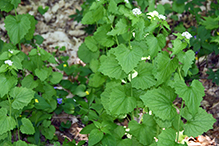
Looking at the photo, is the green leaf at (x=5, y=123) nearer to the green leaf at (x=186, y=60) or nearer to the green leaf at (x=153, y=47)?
the green leaf at (x=153, y=47)

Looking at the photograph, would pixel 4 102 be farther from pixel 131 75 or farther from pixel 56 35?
pixel 56 35

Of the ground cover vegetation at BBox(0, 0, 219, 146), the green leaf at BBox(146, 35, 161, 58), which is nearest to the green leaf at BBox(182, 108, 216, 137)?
the ground cover vegetation at BBox(0, 0, 219, 146)

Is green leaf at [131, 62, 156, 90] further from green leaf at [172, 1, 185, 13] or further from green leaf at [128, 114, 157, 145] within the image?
green leaf at [172, 1, 185, 13]

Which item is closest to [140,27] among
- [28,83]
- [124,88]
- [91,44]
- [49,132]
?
[124,88]

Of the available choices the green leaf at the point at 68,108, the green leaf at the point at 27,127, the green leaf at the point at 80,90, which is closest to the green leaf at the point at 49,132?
the green leaf at the point at 68,108

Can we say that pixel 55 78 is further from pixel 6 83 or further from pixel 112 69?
pixel 112 69

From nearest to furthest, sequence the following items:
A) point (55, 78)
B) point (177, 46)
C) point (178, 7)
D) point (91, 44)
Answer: point (177, 46) < point (55, 78) < point (91, 44) < point (178, 7)
